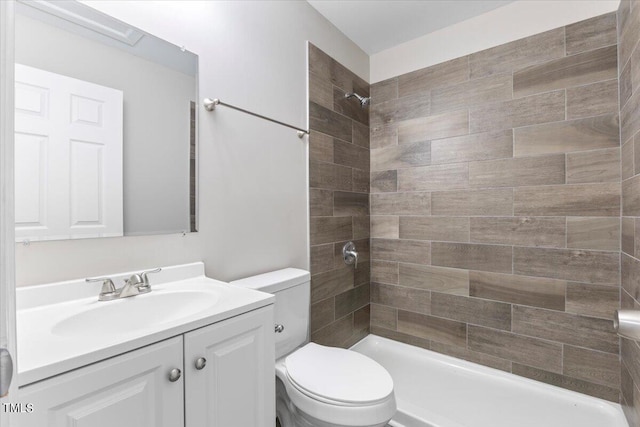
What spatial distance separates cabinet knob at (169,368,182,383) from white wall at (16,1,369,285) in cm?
50

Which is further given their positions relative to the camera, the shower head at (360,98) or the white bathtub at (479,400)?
the shower head at (360,98)

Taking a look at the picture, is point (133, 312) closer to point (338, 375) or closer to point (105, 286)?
point (105, 286)

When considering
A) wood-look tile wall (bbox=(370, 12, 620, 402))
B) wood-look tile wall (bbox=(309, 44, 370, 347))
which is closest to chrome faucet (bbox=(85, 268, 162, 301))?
wood-look tile wall (bbox=(309, 44, 370, 347))

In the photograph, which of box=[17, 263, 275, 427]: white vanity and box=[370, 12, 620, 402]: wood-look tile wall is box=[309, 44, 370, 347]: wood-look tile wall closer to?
box=[370, 12, 620, 402]: wood-look tile wall

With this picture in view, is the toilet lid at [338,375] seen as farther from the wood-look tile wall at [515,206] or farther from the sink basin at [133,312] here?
the wood-look tile wall at [515,206]

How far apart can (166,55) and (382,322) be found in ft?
7.30

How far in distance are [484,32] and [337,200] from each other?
1465 millimetres

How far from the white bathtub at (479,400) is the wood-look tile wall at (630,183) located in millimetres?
179

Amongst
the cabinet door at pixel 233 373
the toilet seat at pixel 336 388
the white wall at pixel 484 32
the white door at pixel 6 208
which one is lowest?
the toilet seat at pixel 336 388

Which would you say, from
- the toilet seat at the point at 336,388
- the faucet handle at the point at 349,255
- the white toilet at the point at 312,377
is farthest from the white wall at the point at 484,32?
the toilet seat at the point at 336,388

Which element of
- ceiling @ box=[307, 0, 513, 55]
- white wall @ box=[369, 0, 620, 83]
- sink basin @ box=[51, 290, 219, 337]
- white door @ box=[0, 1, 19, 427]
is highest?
ceiling @ box=[307, 0, 513, 55]

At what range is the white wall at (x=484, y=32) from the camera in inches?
66.4

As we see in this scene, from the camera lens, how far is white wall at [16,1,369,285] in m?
1.08

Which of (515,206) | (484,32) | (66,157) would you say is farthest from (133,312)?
(484,32)
